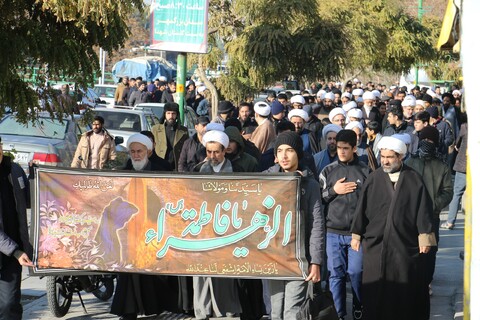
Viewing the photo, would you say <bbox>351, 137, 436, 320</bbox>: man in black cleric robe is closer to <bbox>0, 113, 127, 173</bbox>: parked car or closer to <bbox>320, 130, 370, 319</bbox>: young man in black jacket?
<bbox>320, 130, 370, 319</bbox>: young man in black jacket

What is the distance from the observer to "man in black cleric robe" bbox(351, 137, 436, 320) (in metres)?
9.36

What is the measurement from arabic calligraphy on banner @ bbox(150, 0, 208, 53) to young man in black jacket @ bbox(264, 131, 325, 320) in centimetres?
841

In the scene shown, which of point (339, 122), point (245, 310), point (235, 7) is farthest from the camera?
point (235, 7)

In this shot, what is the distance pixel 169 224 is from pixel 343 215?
2.37m

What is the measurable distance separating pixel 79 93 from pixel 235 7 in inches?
472

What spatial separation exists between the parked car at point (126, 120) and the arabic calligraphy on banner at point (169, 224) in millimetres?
12267

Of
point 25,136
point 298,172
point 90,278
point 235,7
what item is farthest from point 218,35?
point 298,172

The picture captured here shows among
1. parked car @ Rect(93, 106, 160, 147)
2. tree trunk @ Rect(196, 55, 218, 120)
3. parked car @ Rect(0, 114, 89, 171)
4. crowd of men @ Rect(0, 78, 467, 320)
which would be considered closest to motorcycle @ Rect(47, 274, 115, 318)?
crowd of men @ Rect(0, 78, 467, 320)

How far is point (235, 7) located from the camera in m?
21.1

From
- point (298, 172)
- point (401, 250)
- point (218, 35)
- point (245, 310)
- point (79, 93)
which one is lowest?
point (245, 310)

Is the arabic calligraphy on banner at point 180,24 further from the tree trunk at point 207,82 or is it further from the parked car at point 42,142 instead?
the tree trunk at point 207,82

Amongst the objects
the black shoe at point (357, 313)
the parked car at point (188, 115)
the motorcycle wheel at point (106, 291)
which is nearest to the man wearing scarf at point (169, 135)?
the motorcycle wheel at point (106, 291)

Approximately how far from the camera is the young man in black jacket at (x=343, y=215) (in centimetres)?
999

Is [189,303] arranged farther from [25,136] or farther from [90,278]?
[25,136]
